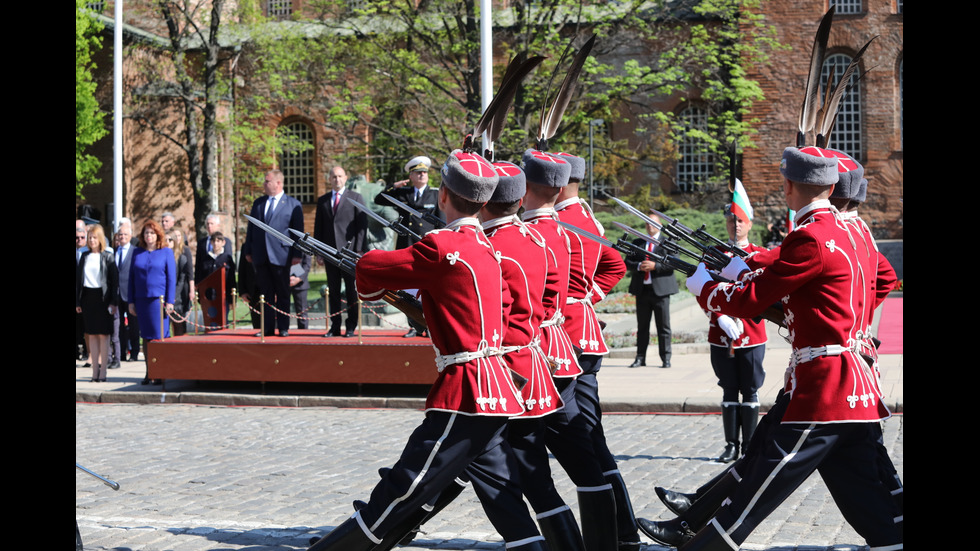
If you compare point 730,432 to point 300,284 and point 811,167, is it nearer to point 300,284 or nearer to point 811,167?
point 811,167

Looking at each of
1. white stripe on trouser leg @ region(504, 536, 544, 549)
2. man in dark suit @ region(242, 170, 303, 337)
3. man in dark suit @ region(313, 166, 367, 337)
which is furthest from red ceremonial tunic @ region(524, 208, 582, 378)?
man in dark suit @ region(242, 170, 303, 337)

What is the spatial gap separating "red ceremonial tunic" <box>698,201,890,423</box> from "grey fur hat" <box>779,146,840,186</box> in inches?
6.5

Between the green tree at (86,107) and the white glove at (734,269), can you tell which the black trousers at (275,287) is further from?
the green tree at (86,107)

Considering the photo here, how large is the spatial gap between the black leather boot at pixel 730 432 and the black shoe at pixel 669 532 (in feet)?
9.70

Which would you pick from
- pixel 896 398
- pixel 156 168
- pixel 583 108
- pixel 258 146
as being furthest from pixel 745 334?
pixel 156 168

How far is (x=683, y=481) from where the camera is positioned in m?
8.14

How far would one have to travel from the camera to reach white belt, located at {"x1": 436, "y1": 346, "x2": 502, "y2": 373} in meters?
4.89

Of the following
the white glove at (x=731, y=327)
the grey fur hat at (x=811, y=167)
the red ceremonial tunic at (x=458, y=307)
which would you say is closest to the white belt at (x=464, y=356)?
the red ceremonial tunic at (x=458, y=307)

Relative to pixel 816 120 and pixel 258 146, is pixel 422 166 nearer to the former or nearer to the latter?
pixel 816 120

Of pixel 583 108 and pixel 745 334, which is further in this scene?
pixel 583 108

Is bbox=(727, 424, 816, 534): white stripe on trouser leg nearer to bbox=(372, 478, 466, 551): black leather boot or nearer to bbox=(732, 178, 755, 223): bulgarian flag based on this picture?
bbox=(372, 478, 466, 551): black leather boot

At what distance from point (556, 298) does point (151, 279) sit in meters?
10.2

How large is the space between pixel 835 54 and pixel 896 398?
32364 mm

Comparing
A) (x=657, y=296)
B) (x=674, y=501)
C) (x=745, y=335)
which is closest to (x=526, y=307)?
(x=674, y=501)
